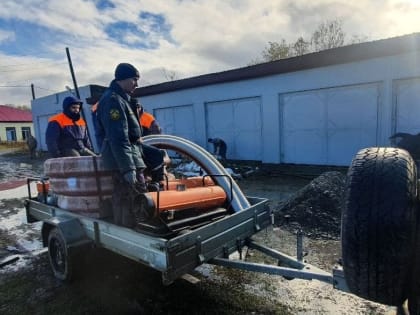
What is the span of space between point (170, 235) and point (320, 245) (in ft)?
8.20

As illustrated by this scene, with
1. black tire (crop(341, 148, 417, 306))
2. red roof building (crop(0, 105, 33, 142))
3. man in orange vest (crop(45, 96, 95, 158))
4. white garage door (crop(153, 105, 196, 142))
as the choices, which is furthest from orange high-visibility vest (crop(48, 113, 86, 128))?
red roof building (crop(0, 105, 33, 142))

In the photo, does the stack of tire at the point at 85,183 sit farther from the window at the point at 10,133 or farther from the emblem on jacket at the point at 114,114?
the window at the point at 10,133

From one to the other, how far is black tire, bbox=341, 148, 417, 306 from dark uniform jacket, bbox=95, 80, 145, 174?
1.88 metres

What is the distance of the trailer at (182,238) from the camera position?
90.4 inches

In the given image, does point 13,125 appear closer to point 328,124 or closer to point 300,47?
point 300,47

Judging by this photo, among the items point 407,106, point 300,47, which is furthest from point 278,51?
point 407,106

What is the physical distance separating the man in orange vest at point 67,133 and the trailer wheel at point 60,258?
1479mm

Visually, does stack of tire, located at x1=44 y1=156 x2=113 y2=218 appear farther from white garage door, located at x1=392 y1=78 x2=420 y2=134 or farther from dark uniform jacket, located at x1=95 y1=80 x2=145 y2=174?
white garage door, located at x1=392 y1=78 x2=420 y2=134

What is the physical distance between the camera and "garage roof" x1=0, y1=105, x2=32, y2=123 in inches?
1657

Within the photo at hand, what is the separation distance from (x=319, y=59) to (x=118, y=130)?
336 inches

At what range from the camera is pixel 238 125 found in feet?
39.9

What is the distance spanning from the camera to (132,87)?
10.4ft

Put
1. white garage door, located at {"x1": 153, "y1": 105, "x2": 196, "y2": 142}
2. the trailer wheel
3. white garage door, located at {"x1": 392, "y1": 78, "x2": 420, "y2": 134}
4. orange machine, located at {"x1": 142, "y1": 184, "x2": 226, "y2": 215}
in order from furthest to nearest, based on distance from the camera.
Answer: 1. white garage door, located at {"x1": 153, "y1": 105, "x2": 196, "y2": 142}
2. white garage door, located at {"x1": 392, "y1": 78, "x2": 420, "y2": 134}
3. the trailer wheel
4. orange machine, located at {"x1": 142, "y1": 184, "x2": 226, "y2": 215}

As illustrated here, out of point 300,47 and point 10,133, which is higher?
point 300,47
